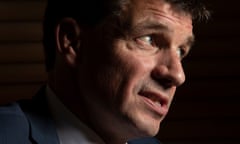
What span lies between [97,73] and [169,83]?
21 centimetres

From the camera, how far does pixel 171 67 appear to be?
1351mm

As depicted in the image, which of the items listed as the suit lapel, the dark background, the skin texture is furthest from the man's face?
the dark background

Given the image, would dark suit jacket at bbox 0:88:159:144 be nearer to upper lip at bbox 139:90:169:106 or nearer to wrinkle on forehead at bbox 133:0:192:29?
upper lip at bbox 139:90:169:106

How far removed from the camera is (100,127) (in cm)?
142

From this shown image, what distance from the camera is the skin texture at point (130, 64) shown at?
1.35m

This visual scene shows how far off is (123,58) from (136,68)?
5cm

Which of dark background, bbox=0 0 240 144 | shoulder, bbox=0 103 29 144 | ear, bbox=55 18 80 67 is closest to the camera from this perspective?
shoulder, bbox=0 103 29 144

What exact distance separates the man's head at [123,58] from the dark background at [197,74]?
30.4 inches

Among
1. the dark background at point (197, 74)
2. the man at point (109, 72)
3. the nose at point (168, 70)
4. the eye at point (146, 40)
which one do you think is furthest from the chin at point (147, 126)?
the dark background at point (197, 74)

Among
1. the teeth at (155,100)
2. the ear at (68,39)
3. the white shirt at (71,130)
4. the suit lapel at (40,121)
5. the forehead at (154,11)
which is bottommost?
the white shirt at (71,130)

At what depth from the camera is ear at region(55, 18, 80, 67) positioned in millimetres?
1404

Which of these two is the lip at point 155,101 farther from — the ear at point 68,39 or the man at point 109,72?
the ear at point 68,39

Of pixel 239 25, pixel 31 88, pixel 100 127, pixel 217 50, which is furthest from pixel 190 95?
pixel 100 127

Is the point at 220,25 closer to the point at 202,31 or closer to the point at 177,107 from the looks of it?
the point at 202,31
